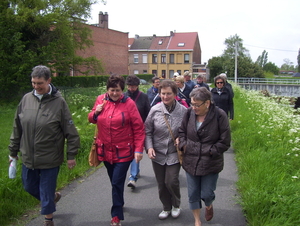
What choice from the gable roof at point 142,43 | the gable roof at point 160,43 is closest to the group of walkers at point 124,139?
the gable roof at point 160,43

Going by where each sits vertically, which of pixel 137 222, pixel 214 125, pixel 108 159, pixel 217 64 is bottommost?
pixel 137 222

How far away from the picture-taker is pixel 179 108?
4.23 metres

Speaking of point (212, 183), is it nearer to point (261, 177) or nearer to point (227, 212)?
point (227, 212)

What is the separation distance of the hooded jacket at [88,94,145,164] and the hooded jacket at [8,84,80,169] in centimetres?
36

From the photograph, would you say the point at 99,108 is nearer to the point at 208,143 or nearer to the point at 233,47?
the point at 208,143

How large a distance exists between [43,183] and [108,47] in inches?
1925

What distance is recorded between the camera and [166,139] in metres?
4.11

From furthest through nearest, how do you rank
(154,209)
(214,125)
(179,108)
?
(154,209)
(179,108)
(214,125)

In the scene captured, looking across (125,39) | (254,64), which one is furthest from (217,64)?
(125,39)

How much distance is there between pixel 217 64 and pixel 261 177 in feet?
206

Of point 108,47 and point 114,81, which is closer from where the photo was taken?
point 114,81

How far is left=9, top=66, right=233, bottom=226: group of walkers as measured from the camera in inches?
142

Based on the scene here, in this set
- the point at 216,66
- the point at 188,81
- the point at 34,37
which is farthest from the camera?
the point at 216,66

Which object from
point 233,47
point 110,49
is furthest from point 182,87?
point 233,47
